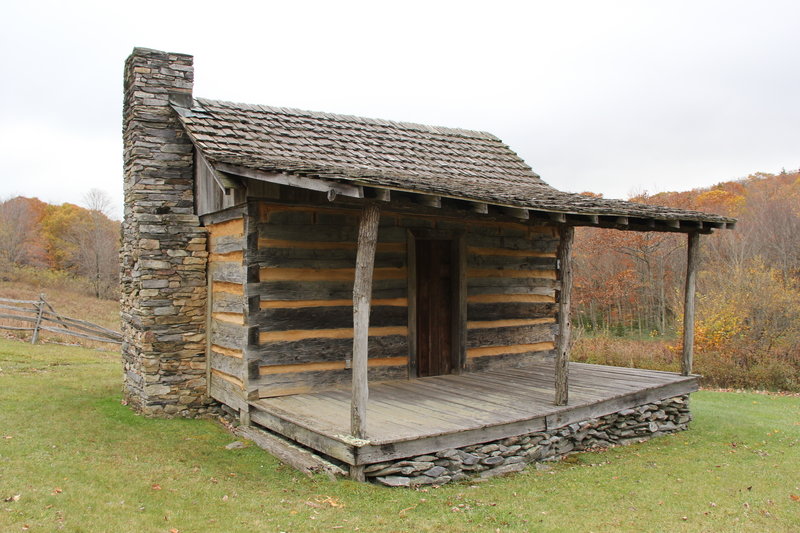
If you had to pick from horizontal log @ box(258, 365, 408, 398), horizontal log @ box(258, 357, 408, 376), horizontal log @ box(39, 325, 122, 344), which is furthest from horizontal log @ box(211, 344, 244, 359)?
horizontal log @ box(39, 325, 122, 344)

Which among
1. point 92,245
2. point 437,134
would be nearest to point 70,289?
point 92,245

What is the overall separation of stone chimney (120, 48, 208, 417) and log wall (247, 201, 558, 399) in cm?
87

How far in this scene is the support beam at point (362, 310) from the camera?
20.3 feet

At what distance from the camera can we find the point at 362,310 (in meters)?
6.18

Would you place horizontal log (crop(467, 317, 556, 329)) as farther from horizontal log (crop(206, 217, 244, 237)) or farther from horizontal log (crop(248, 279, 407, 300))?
horizontal log (crop(206, 217, 244, 237))

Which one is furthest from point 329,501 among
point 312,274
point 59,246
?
point 59,246

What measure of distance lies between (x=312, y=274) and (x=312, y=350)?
103 centimetres

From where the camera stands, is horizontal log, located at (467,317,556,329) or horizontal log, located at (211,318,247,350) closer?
horizontal log, located at (211,318,247,350)

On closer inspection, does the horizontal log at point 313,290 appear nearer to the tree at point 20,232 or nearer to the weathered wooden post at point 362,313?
the weathered wooden post at point 362,313

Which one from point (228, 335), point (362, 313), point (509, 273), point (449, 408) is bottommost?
point (449, 408)

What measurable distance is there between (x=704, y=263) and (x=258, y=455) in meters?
26.5

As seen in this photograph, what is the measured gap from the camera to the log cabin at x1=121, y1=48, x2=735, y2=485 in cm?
690

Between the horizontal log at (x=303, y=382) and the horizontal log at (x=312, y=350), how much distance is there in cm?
19

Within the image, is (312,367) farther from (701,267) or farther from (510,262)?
(701,267)
